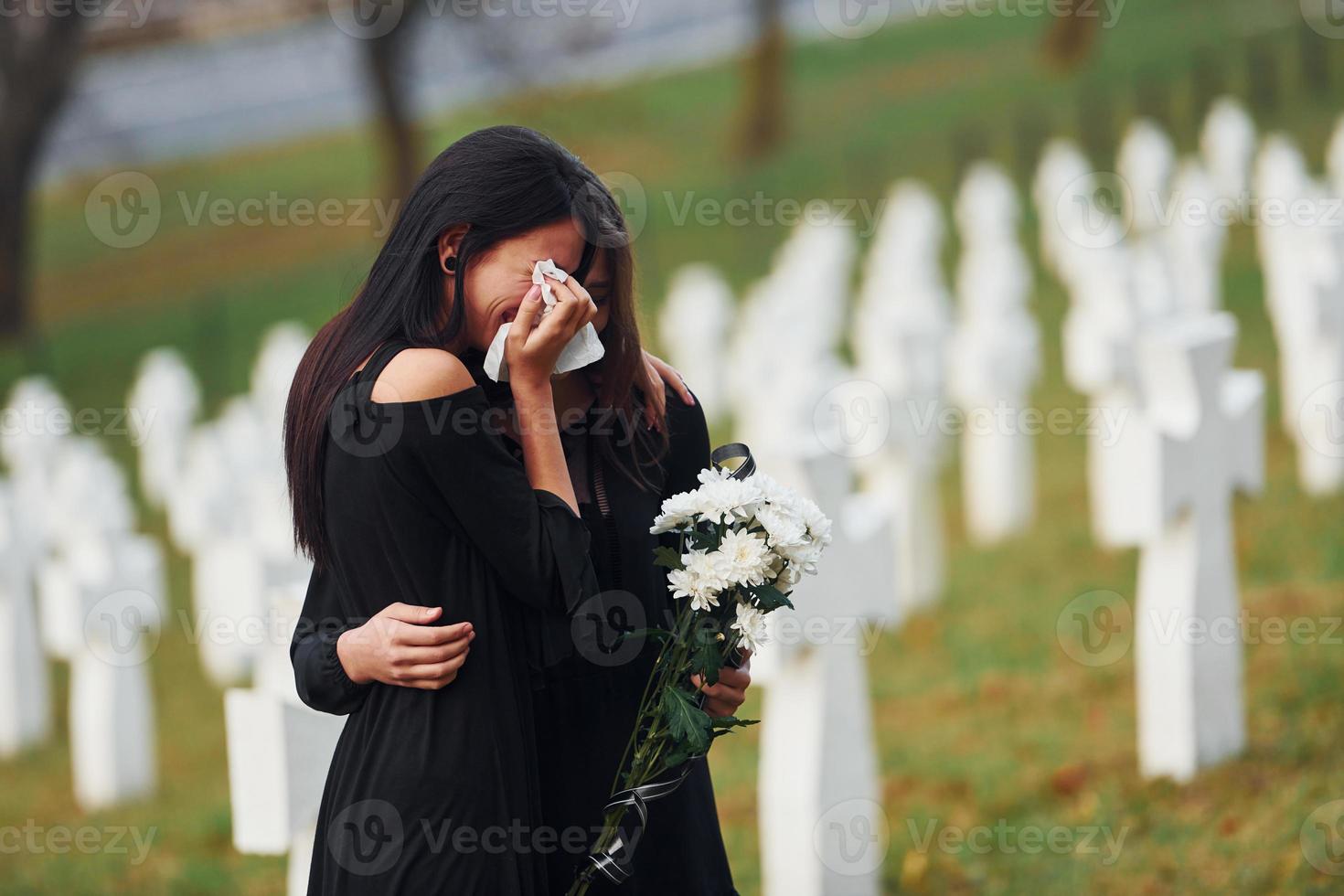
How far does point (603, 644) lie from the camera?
104 inches

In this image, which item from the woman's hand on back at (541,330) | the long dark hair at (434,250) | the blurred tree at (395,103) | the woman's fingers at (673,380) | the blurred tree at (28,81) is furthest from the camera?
the blurred tree at (395,103)

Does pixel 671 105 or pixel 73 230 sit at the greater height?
pixel 671 105

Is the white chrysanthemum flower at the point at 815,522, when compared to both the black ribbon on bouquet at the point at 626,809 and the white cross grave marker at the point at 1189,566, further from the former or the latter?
the white cross grave marker at the point at 1189,566

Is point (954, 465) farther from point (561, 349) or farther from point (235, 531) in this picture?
point (561, 349)

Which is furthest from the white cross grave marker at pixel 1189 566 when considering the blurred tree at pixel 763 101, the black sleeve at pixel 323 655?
the blurred tree at pixel 763 101

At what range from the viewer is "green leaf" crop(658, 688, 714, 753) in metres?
2.52

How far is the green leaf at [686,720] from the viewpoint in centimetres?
252

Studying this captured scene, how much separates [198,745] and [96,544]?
40.1 inches

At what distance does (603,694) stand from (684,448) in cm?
48

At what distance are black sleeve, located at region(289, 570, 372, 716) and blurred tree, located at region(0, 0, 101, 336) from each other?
594 inches

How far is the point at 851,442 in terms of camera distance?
7207 mm

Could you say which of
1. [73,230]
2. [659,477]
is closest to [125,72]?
[73,230]

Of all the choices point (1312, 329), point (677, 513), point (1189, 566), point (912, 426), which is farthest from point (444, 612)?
point (1312, 329)

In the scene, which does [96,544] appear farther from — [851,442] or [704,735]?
[704,735]
